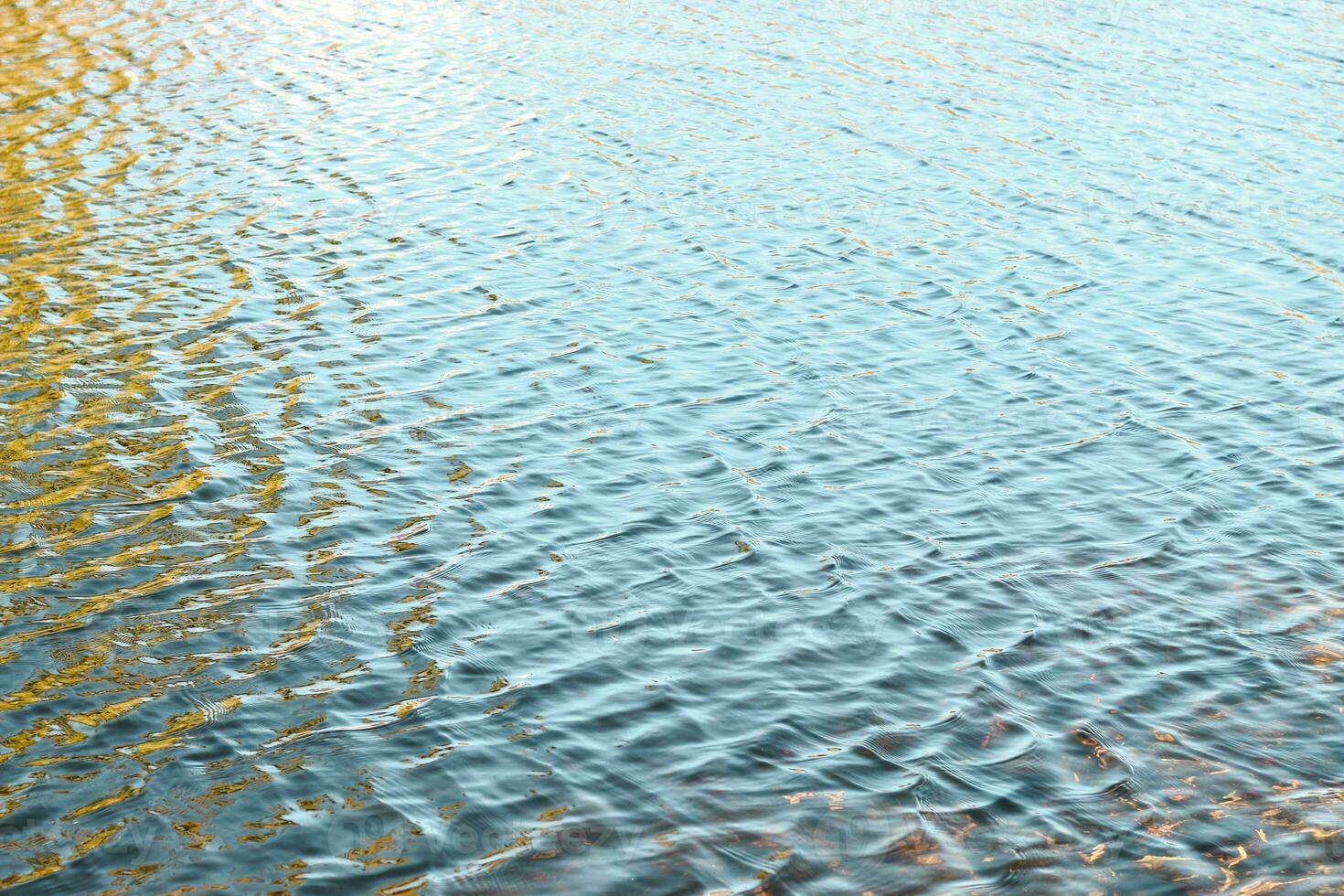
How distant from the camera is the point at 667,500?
19688 mm

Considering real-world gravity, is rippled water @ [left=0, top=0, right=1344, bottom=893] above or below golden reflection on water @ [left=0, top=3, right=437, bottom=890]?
above

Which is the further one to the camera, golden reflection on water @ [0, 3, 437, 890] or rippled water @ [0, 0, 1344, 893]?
golden reflection on water @ [0, 3, 437, 890]

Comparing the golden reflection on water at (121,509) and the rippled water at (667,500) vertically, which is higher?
the rippled water at (667,500)

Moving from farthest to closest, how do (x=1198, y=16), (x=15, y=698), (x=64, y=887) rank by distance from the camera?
(x=1198, y=16), (x=15, y=698), (x=64, y=887)

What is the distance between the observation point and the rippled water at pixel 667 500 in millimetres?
13414

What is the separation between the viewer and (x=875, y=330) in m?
26.2

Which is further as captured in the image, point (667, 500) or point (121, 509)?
point (667, 500)

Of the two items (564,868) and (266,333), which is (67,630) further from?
(266,333)

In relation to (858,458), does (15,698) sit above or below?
below

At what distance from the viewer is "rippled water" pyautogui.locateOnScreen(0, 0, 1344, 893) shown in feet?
44.0

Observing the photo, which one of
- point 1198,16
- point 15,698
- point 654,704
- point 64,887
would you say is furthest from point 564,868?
point 1198,16

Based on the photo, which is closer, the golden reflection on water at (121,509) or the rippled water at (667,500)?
Result: the rippled water at (667,500)

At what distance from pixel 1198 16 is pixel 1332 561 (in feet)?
137

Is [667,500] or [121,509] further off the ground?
[667,500]
